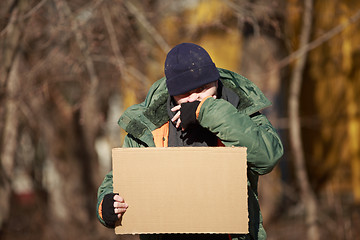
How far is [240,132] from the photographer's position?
2244 mm

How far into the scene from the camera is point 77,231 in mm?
7996

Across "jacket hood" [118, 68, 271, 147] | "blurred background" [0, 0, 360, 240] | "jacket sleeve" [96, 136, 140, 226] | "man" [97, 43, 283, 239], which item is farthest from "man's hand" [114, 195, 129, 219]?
"blurred background" [0, 0, 360, 240]

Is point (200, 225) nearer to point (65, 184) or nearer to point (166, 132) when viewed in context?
point (166, 132)

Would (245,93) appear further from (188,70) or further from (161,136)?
(161,136)

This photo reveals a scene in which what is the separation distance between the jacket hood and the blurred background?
226 cm

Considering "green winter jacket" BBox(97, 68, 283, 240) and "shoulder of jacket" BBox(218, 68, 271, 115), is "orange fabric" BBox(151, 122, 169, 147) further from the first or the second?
"shoulder of jacket" BBox(218, 68, 271, 115)

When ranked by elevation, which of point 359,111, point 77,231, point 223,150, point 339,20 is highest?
point 339,20

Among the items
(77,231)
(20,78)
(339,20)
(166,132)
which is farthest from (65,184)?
(166,132)

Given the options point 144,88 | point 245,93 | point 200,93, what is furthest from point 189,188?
point 144,88

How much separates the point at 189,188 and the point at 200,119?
0.33 metres

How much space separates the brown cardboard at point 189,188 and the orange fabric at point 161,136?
8.7 inches

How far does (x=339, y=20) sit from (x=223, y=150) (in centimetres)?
615

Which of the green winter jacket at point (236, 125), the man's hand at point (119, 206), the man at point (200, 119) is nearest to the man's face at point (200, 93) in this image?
the man at point (200, 119)

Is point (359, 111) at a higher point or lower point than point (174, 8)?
lower
